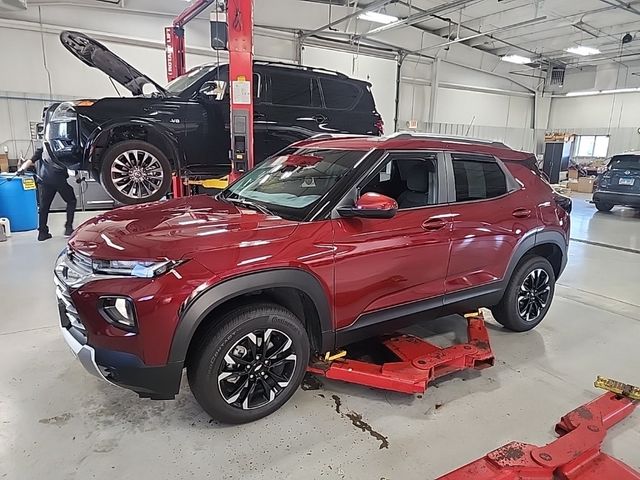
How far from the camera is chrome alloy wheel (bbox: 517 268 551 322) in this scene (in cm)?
332

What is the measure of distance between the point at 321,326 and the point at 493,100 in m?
17.9

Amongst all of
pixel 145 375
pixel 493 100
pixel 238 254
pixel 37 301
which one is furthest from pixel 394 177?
pixel 493 100

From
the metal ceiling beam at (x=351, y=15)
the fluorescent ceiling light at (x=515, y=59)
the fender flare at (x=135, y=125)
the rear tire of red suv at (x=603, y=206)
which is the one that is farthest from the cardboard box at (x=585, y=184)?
the fender flare at (x=135, y=125)

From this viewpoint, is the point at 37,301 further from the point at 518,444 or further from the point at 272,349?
the point at 518,444

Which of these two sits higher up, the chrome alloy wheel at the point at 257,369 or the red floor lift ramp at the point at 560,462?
the chrome alloy wheel at the point at 257,369

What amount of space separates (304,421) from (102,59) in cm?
535

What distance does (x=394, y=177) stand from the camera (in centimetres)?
277

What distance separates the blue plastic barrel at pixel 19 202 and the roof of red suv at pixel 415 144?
5.46m

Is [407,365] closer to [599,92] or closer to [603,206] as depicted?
[603,206]

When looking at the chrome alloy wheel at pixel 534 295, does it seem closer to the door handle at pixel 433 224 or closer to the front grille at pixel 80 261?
the door handle at pixel 433 224

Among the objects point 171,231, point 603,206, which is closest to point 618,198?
point 603,206

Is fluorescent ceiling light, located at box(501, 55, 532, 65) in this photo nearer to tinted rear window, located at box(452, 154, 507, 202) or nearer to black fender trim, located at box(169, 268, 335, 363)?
tinted rear window, located at box(452, 154, 507, 202)

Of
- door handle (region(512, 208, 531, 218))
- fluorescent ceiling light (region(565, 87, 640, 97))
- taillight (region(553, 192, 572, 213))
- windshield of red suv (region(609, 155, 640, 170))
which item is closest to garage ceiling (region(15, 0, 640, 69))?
fluorescent ceiling light (region(565, 87, 640, 97))

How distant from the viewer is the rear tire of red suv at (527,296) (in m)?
3.22
